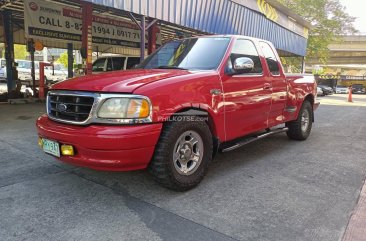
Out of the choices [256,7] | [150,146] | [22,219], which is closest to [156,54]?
[150,146]

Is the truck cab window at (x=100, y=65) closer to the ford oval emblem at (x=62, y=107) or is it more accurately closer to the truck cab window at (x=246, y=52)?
the truck cab window at (x=246, y=52)

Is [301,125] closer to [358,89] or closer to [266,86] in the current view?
[266,86]

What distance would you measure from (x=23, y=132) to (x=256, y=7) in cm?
1131

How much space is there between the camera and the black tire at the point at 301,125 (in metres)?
6.18

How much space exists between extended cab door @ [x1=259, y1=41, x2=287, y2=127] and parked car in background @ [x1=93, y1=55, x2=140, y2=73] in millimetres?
8637

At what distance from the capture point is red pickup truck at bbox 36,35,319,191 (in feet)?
10.0

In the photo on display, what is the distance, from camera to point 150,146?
10.4 feet

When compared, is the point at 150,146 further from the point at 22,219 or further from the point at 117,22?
the point at 117,22

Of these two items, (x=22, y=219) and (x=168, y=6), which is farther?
(x=168, y=6)

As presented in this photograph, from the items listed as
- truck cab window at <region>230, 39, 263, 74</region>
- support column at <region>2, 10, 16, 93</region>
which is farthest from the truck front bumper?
support column at <region>2, 10, 16, 93</region>

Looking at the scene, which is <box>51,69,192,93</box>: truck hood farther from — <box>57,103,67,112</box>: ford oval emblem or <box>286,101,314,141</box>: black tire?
<box>286,101,314,141</box>: black tire

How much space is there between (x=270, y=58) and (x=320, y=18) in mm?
29204

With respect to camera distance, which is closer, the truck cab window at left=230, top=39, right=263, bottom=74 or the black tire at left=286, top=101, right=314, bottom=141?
the truck cab window at left=230, top=39, right=263, bottom=74

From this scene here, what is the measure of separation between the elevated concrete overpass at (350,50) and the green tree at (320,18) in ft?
17.0
